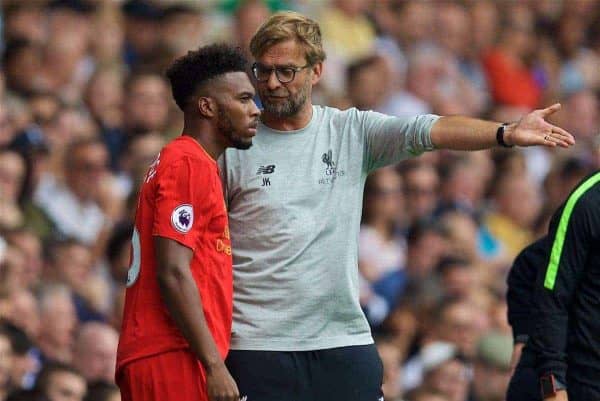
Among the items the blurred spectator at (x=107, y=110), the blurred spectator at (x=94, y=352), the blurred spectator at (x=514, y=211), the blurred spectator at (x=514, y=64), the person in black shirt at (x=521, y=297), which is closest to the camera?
the person in black shirt at (x=521, y=297)

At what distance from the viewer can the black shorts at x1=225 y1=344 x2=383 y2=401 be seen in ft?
19.3

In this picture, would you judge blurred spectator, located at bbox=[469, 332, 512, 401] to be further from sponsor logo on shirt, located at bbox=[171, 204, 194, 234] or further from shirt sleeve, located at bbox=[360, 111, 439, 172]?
sponsor logo on shirt, located at bbox=[171, 204, 194, 234]

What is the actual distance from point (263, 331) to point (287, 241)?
0.36 metres

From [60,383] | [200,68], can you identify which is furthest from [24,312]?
[200,68]

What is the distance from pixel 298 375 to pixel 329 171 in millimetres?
798

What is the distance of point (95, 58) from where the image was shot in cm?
1075

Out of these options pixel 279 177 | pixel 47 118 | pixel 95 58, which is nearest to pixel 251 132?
pixel 279 177

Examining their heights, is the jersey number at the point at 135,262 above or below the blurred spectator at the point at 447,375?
above

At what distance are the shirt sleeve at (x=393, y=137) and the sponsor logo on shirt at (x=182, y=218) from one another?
3.38ft

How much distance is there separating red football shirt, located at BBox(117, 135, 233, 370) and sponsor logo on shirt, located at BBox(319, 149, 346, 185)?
2.06ft

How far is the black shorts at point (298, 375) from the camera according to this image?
5.89 metres

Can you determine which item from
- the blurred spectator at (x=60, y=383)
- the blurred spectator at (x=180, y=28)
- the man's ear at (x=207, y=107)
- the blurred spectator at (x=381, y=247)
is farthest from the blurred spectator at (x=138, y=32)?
the man's ear at (x=207, y=107)

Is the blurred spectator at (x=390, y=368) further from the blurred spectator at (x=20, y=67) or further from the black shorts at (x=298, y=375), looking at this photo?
the black shorts at (x=298, y=375)

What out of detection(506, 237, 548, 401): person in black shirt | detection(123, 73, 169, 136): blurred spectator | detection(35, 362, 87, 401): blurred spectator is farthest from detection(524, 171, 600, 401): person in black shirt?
detection(123, 73, 169, 136): blurred spectator
